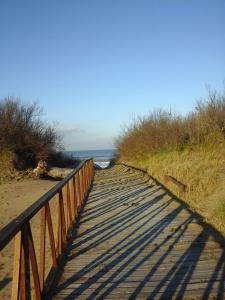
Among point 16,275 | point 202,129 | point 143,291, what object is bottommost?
point 143,291

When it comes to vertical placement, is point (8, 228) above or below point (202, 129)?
below

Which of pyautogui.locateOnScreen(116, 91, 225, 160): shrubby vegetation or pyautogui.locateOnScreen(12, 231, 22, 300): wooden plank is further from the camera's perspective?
pyautogui.locateOnScreen(116, 91, 225, 160): shrubby vegetation

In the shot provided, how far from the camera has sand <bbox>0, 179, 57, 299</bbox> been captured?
5719mm

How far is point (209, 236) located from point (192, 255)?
1036 millimetres

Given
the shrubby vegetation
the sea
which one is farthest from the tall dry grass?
the sea

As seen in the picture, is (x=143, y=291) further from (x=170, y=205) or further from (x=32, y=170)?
(x=32, y=170)

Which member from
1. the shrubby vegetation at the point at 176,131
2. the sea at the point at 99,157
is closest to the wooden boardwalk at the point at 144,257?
the shrubby vegetation at the point at 176,131

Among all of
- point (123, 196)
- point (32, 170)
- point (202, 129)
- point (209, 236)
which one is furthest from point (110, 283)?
point (32, 170)

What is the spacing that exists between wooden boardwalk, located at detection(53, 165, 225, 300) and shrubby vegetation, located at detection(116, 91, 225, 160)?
7.40m

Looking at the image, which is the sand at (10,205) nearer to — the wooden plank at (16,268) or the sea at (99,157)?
the wooden plank at (16,268)

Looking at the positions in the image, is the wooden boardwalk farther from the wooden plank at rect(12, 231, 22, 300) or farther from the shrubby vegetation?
the shrubby vegetation

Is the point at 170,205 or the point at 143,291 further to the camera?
the point at 170,205

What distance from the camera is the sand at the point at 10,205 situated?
5.72 meters

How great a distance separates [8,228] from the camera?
2895 millimetres
